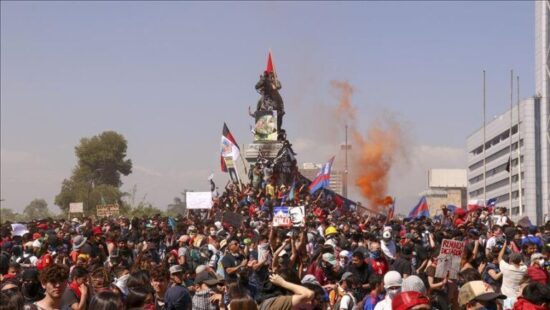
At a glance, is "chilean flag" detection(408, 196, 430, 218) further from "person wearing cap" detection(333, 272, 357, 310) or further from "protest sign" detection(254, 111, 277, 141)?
"person wearing cap" detection(333, 272, 357, 310)

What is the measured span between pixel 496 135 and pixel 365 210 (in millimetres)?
80815

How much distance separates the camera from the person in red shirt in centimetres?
1473

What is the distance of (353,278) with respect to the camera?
12781 mm

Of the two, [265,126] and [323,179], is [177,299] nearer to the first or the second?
[323,179]

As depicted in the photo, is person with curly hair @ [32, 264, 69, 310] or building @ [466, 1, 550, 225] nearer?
person with curly hair @ [32, 264, 69, 310]

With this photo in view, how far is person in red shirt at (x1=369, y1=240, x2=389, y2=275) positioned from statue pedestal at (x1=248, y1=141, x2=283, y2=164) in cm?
3902

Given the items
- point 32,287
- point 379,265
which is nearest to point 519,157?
point 379,265

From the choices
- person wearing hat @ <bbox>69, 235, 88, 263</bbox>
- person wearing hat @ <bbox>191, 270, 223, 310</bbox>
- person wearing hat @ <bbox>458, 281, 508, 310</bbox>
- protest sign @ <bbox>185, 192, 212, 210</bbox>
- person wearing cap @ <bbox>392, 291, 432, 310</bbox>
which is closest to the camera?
person wearing cap @ <bbox>392, 291, 432, 310</bbox>

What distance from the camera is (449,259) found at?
12.3 metres

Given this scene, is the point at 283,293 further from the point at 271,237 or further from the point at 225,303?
the point at 271,237

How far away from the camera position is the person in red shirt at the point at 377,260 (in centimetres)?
1473

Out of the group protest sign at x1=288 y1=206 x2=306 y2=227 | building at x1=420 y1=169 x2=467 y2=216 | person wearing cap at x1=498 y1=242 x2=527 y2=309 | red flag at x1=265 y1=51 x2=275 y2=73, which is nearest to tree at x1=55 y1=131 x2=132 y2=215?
red flag at x1=265 y1=51 x2=275 y2=73

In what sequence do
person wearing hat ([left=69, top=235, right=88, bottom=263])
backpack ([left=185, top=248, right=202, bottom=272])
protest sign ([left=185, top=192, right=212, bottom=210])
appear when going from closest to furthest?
1. person wearing hat ([left=69, top=235, right=88, bottom=263])
2. backpack ([left=185, top=248, right=202, bottom=272])
3. protest sign ([left=185, top=192, right=212, bottom=210])

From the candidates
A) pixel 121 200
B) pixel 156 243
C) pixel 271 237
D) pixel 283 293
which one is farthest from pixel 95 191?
pixel 283 293
